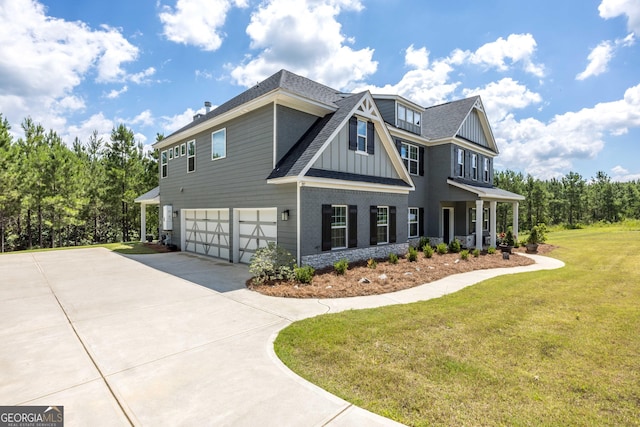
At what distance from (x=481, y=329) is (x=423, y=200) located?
13.7m

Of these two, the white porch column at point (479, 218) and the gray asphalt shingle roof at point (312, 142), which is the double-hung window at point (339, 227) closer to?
the gray asphalt shingle roof at point (312, 142)

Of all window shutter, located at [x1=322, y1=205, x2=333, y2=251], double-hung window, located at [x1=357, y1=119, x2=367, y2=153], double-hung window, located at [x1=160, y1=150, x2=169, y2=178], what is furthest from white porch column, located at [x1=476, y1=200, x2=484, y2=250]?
double-hung window, located at [x1=160, y1=150, x2=169, y2=178]

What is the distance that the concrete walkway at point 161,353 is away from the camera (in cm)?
326

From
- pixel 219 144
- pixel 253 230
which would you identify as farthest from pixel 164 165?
pixel 253 230

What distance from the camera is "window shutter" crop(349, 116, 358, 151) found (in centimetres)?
1202

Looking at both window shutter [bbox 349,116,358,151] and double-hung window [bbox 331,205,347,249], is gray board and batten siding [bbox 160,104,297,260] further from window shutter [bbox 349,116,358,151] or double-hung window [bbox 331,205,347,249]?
window shutter [bbox 349,116,358,151]

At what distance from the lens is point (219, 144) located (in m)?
14.0

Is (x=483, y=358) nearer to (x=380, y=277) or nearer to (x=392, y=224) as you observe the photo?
(x=380, y=277)

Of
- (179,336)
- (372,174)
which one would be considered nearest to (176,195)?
(372,174)

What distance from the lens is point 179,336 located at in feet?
17.3

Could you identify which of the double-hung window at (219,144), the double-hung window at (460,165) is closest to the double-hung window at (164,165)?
the double-hung window at (219,144)

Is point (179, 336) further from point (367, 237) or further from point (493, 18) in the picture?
point (493, 18)

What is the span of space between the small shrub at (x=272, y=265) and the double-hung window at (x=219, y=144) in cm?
595

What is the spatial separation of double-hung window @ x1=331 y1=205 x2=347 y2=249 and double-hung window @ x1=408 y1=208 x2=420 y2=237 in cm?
728
